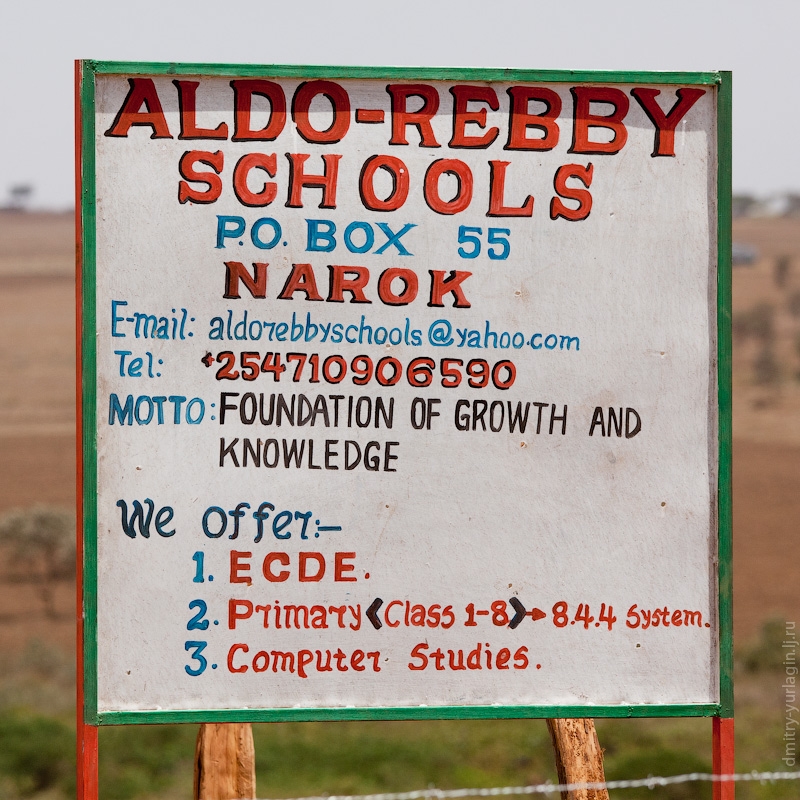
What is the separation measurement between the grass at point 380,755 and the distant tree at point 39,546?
10.1 metres

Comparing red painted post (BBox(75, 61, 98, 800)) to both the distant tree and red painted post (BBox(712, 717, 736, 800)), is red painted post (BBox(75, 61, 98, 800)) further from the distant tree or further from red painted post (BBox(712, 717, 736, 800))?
the distant tree

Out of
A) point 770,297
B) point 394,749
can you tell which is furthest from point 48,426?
point 770,297

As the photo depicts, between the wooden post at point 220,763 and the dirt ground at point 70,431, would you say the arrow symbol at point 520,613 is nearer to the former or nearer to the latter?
the wooden post at point 220,763

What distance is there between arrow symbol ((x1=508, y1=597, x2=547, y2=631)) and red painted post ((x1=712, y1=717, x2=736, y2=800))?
2.03 feet

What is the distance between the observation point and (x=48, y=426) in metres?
36.2

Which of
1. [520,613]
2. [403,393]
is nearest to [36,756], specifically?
[520,613]

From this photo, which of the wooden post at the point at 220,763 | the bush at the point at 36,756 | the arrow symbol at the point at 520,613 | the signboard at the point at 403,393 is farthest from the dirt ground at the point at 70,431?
the arrow symbol at the point at 520,613

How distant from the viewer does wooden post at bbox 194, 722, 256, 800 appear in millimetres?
4645

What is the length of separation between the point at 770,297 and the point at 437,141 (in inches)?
1885

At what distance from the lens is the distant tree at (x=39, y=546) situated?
25.2 meters

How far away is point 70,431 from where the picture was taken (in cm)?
3603

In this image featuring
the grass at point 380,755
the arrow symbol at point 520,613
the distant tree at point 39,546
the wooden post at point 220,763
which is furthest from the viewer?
the distant tree at point 39,546

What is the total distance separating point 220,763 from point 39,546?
21.9 meters

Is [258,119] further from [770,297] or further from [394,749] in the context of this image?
[770,297]
